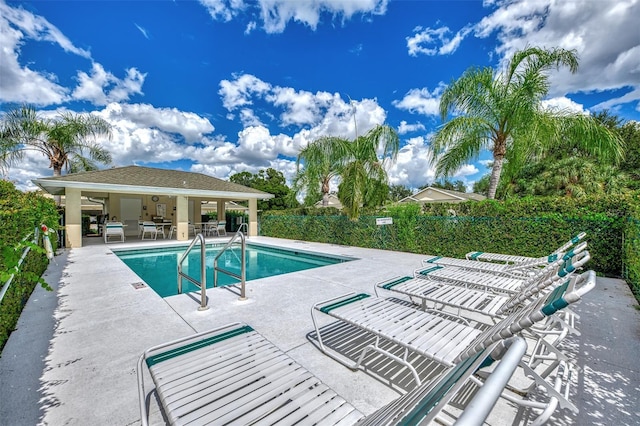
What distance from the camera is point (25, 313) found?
4410 mm

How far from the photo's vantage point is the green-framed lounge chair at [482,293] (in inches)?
121

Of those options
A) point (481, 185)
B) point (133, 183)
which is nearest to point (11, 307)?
point (133, 183)

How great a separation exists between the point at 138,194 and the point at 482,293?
21395 mm

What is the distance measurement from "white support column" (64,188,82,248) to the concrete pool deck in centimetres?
772

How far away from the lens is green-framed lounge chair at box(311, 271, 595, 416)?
72.1 inches

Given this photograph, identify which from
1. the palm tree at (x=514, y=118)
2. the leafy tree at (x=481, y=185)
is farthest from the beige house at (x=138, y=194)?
the leafy tree at (x=481, y=185)

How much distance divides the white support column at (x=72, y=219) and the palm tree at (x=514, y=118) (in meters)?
16.7

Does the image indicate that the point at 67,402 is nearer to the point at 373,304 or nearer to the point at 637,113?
the point at 373,304

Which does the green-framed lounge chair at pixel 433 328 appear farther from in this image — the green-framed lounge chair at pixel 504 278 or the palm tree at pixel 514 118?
the palm tree at pixel 514 118

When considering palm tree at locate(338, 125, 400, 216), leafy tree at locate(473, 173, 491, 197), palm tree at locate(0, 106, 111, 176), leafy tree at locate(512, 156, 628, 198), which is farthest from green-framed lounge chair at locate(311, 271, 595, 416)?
leafy tree at locate(473, 173, 491, 197)

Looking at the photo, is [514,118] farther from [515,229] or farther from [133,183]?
[133,183]

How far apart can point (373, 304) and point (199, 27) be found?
588 inches

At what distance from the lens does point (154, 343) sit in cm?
344

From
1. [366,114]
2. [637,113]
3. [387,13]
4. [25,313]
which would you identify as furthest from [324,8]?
[637,113]
